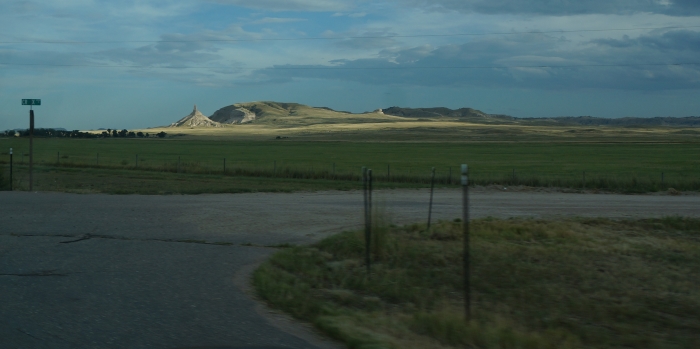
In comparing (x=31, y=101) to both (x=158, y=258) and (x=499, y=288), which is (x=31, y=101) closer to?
(x=158, y=258)

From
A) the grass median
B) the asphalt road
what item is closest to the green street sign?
the asphalt road

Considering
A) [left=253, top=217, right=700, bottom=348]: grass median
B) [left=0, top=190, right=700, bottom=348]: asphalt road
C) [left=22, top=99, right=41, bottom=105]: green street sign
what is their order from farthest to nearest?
[left=22, top=99, right=41, bottom=105]: green street sign < [left=253, top=217, right=700, bottom=348]: grass median < [left=0, top=190, right=700, bottom=348]: asphalt road

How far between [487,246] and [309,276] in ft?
15.5

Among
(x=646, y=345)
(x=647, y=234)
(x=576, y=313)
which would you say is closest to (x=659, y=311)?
(x=576, y=313)

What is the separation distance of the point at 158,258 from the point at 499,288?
226 inches

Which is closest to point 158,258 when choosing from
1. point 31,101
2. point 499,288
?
point 499,288

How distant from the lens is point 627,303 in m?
9.19

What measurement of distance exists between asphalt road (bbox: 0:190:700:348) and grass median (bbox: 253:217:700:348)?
2.56 ft

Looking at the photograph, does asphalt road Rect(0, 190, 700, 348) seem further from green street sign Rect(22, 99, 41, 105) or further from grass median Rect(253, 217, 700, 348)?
green street sign Rect(22, 99, 41, 105)

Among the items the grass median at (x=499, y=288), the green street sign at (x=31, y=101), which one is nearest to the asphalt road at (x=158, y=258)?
the grass median at (x=499, y=288)

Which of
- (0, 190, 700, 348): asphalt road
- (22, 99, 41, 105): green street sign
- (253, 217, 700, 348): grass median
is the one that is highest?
(22, 99, 41, 105): green street sign

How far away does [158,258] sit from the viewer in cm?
1121

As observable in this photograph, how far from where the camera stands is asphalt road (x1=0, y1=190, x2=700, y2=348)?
265 inches

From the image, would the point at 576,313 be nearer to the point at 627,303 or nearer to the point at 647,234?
the point at 627,303
